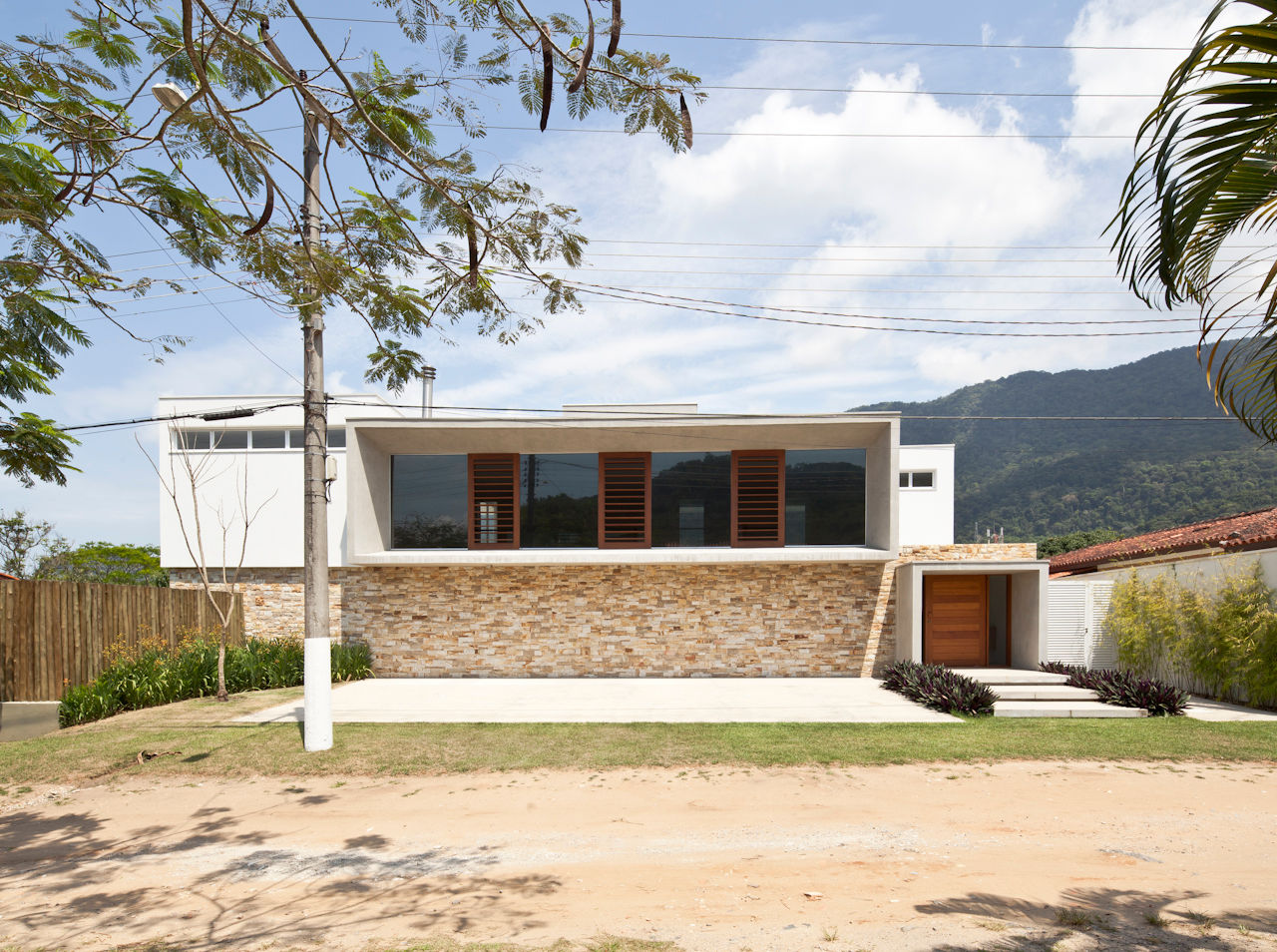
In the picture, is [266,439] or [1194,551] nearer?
[1194,551]

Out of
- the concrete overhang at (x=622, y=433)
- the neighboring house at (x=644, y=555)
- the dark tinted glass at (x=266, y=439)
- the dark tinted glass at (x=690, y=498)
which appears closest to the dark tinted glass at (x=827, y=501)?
the neighboring house at (x=644, y=555)

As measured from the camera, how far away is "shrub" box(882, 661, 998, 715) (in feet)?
37.3

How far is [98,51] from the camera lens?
549 cm

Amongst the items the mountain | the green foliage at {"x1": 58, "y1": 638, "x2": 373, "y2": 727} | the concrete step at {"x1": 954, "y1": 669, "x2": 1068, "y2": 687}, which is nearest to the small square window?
the green foliage at {"x1": 58, "y1": 638, "x2": 373, "y2": 727}

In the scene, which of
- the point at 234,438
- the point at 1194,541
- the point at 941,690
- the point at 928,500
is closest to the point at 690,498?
the point at 941,690

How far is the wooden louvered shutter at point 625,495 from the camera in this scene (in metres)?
16.0

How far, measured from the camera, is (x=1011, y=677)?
45.0 feet

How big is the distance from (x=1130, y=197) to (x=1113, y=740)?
28.4 feet

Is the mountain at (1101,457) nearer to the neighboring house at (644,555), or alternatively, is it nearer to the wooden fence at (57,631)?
the neighboring house at (644,555)

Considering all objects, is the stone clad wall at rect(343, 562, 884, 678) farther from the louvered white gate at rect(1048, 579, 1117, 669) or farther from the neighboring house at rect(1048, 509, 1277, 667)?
the neighboring house at rect(1048, 509, 1277, 667)

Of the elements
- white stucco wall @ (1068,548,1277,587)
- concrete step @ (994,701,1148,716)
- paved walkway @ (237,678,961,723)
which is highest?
white stucco wall @ (1068,548,1277,587)

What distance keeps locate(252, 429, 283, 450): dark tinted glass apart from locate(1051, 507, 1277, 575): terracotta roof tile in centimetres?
1901

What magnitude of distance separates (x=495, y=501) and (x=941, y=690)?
9352 millimetres

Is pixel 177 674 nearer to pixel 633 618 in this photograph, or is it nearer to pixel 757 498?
pixel 633 618
